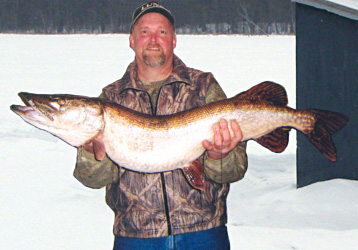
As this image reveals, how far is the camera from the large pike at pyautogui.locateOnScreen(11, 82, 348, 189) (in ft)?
7.76

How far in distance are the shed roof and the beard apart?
12.1ft

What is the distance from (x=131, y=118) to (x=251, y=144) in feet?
19.5

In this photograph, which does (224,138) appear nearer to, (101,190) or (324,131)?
(324,131)

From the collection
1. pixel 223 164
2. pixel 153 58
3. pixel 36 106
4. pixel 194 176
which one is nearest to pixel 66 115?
pixel 36 106

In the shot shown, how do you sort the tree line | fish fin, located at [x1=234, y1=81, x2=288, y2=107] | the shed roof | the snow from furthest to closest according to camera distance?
the tree line
the shed roof
the snow
fish fin, located at [x1=234, y1=81, x2=288, y2=107]

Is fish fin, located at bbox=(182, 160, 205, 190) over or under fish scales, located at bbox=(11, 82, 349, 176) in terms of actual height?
under

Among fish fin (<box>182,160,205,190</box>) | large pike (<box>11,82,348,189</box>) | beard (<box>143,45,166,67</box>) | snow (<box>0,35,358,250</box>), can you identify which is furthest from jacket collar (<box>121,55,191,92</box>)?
snow (<box>0,35,358,250</box>)

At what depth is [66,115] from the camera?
2373mm

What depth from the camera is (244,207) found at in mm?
5441

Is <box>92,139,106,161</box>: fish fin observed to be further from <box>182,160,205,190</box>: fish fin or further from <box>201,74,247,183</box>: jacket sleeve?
<box>201,74,247,183</box>: jacket sleeve

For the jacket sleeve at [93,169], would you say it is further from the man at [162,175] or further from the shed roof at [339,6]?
the shed roof at [339,6]

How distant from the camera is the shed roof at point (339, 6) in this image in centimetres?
539

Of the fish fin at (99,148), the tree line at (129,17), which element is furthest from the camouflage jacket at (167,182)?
the tree line at (129,17)

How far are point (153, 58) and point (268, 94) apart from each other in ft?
2.18
